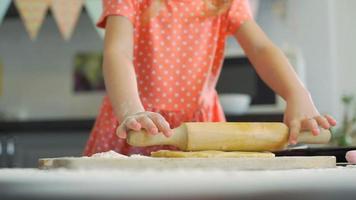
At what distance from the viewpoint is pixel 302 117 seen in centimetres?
77

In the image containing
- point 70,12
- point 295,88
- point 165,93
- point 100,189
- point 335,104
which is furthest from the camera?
point 335,104

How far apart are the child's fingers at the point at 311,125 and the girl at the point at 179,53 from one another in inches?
8.2

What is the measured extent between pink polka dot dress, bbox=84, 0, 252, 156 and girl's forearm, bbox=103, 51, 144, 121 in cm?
13

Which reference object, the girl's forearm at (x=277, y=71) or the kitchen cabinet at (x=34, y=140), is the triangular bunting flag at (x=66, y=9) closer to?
the kitchen cabinet at (x=34, y=140)

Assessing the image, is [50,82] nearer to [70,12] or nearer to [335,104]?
[70,12]

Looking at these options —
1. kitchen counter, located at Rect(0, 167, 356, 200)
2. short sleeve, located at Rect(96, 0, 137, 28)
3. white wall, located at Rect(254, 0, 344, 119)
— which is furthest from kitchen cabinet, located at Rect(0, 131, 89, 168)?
kitchen counter, located at Rect(0, 167, 356, 200)

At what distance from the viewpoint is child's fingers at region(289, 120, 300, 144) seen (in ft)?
2.23

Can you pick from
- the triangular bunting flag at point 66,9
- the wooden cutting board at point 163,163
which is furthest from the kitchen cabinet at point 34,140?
the wooden cutting board at point 163,163

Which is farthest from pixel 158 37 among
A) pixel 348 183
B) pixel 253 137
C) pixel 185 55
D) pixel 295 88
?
pixel 348 183

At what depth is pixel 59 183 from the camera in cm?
21

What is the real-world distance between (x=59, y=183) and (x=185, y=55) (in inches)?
34.5

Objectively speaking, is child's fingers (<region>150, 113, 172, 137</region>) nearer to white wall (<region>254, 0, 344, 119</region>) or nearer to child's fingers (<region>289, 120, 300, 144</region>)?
child's fingers (<region>289, 120, 300, 144</region>)

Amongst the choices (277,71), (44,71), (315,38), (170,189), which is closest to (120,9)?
(277,71)

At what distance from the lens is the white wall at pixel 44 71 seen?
2.86 metres
